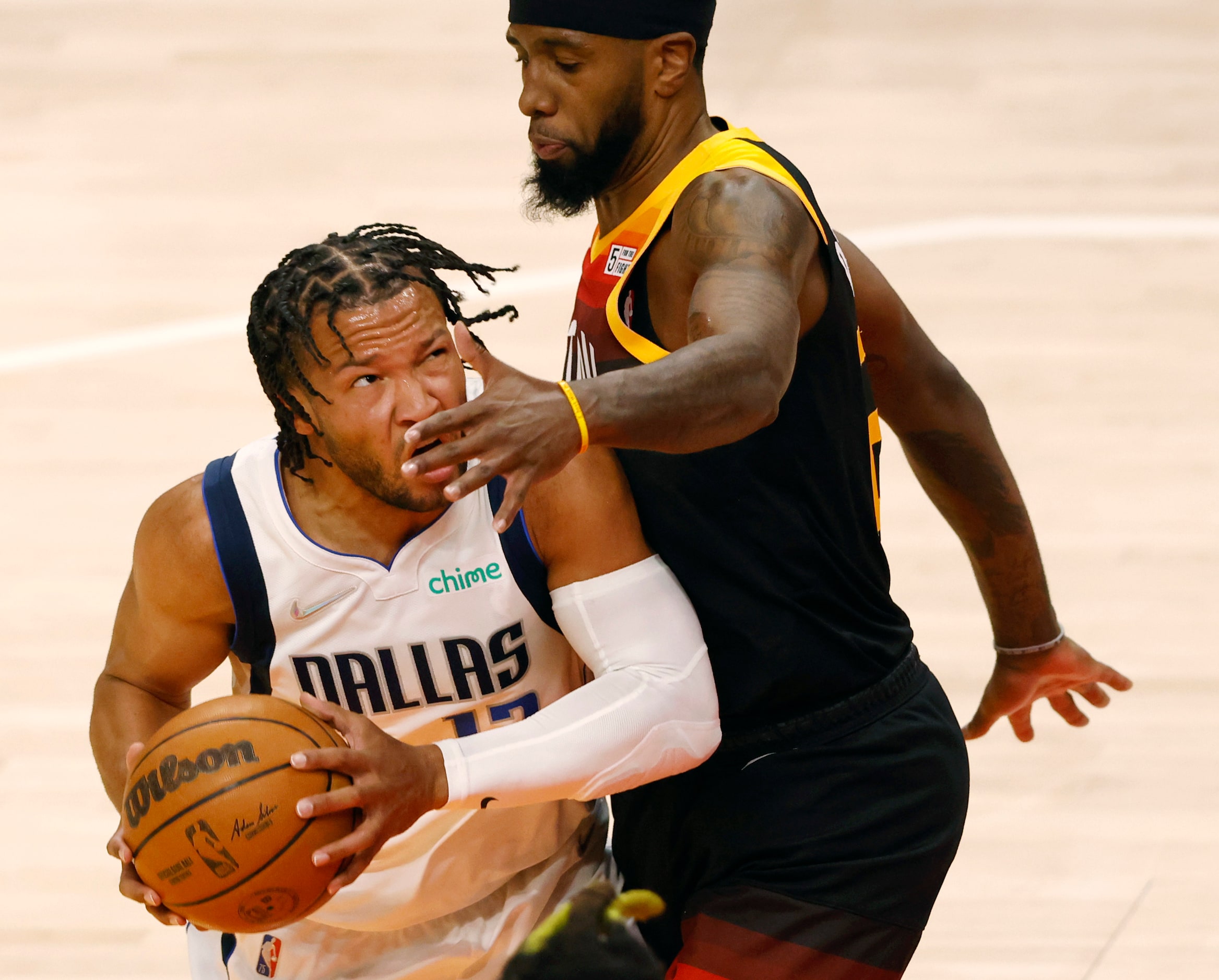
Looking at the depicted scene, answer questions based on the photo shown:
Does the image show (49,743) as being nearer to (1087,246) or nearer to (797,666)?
(797,666)

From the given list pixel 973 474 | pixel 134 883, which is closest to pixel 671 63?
pixel 973 474

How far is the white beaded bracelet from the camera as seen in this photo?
3373 millimetres

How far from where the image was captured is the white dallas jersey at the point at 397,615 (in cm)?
248

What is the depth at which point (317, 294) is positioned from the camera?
243 cm

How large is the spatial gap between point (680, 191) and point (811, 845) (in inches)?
44.0

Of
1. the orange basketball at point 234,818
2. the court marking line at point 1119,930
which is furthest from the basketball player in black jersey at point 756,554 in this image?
the court marking line at point 1119,930

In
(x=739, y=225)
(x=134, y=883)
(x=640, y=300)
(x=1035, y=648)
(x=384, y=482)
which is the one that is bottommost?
(x=1035, y=648)

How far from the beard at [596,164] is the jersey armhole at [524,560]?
1.86ft

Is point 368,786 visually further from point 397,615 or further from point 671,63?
point 671,63

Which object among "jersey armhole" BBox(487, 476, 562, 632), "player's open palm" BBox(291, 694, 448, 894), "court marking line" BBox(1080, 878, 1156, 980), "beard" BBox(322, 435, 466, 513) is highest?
"beard" BBox(322, 435, 466, 513)

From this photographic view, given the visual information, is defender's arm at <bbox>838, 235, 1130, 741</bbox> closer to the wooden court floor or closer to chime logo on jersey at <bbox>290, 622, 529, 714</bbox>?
the wooden court floor

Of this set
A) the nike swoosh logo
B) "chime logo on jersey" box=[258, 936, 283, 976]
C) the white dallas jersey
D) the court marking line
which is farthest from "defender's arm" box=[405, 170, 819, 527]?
the court marking line

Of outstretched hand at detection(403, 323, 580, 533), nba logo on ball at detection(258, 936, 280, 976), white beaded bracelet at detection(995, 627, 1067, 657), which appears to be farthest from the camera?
white beaded bracelet at detection(995, 627, 1067, 657)

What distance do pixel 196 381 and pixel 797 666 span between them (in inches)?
147
